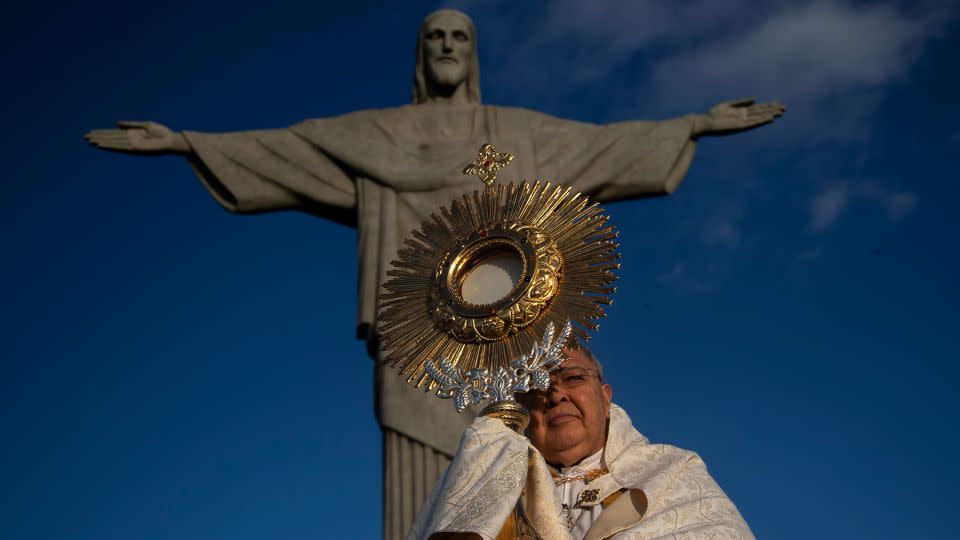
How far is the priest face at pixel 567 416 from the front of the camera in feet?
16.6

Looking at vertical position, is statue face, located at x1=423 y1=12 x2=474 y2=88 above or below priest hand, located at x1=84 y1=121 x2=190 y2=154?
above

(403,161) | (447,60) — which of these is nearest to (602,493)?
(403,161)

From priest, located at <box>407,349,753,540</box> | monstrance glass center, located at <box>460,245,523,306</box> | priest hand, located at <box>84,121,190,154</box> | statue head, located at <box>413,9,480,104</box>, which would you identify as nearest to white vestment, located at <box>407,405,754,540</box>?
priest, located at <box>407,349,753,540</box>

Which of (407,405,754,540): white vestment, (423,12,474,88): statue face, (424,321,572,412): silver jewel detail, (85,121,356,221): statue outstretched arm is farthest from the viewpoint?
(423,12,474,88): statue face

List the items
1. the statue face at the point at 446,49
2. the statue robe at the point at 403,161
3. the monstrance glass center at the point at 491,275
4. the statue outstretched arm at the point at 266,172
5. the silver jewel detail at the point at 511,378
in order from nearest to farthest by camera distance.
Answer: the silver jewel detail at the point at 511,378 < the monstrance glass center at the point at 491,275 < the statue robe at the point at 403,161 < the statue outstretched arm at the point at 266,172 < the statue face at the point at 446,49

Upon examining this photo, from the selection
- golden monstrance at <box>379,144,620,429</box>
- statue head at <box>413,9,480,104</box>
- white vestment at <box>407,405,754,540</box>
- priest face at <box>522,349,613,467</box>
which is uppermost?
statue head at <box>413,9,480,104</box>

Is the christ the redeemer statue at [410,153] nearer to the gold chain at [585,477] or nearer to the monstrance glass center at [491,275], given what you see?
the monstrance glass center at [491,275]

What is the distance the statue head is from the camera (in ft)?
28.2

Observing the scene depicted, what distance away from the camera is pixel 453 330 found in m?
4.95

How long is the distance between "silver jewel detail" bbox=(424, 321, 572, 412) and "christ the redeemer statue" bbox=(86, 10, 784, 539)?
10.1ft

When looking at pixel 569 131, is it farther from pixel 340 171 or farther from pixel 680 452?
pixel 680 452

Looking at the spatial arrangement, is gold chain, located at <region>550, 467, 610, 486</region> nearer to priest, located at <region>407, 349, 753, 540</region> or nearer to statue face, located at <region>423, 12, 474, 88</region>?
priest, located at <region>407, 349, 753, 540</region>

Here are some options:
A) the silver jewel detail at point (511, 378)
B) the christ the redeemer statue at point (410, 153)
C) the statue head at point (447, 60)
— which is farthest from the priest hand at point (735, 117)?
the silver jewel detail at point (511, 378)

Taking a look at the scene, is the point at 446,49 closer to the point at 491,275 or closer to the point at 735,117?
the point at 735,117
